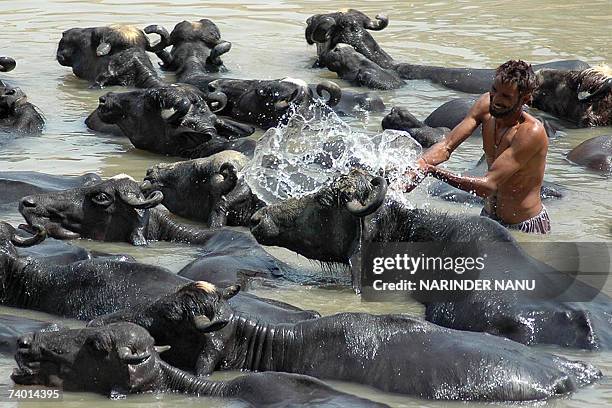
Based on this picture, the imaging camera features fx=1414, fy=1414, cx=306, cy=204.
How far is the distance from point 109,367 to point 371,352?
1289 millimetres

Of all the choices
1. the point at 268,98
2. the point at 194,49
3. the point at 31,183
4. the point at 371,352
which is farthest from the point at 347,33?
the point at 371,352

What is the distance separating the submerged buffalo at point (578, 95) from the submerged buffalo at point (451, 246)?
218 inches

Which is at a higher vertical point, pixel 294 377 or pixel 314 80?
pixel 294 377

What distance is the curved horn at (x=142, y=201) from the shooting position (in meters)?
9.34

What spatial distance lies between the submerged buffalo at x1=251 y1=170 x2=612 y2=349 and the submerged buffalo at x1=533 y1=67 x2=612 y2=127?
18.2ft

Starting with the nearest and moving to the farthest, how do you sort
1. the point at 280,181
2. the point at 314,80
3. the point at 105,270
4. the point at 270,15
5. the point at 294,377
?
the point at 294,377
the point at 105,270
the point at 280,181
the point at 314,80
the point at 270,15

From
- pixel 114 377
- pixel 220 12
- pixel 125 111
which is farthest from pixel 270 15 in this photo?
pixel 114 377

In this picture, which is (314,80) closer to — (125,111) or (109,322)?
(125,111)

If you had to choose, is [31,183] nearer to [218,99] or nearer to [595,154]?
[218,99]

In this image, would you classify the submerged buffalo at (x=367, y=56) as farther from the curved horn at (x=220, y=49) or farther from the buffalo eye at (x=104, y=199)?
the buffalo eye at (x=104, y=199)

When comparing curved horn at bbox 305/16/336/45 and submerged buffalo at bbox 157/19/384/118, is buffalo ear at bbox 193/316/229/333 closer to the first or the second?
submerged buffalo at bbox 157/19/384/118

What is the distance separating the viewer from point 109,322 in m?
7.20

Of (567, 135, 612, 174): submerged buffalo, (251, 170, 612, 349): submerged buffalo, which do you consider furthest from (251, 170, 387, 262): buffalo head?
(567, 135, 612, 174): submerged buffalo

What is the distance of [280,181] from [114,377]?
4075 millimetres
